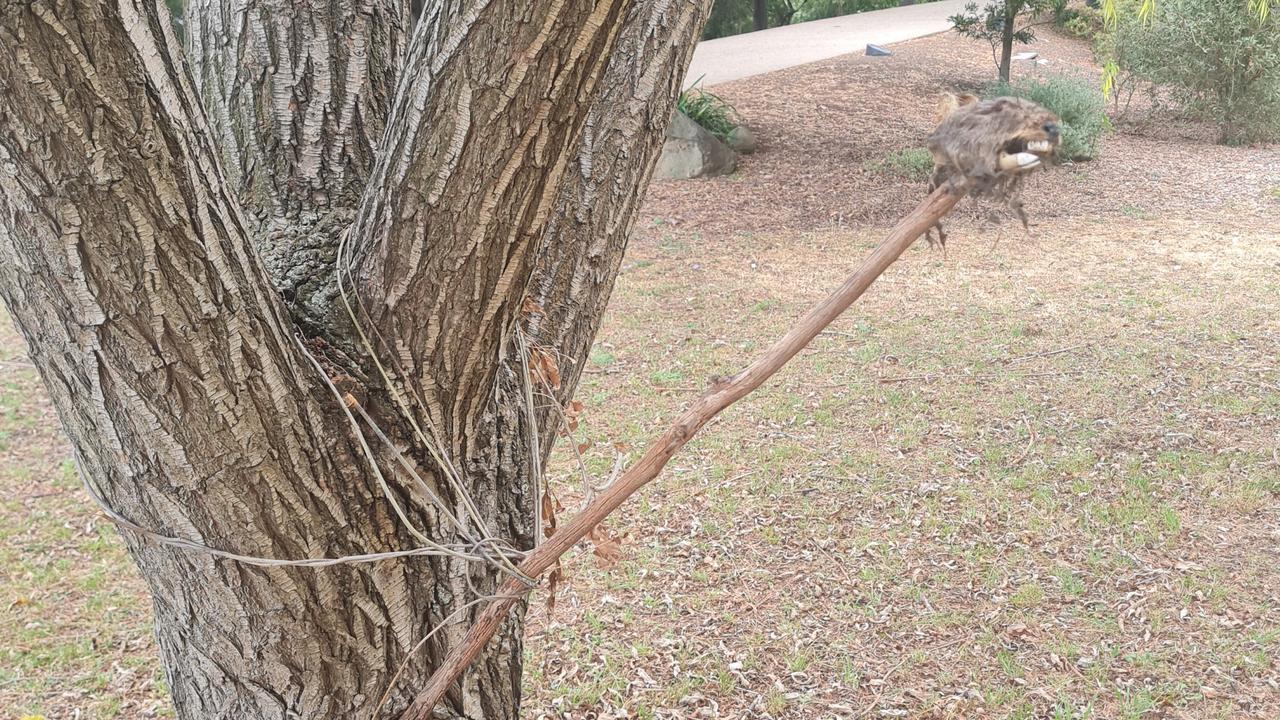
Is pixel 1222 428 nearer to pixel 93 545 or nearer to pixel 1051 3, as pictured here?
pixel 93 545

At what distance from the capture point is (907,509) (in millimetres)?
4234

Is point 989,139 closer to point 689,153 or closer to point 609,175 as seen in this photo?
point 609,175

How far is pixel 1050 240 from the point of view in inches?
311

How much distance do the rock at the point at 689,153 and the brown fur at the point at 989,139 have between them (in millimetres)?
8498

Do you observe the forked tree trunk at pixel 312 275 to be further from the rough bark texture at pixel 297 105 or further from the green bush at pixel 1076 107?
the green bush at pixel 1076 107

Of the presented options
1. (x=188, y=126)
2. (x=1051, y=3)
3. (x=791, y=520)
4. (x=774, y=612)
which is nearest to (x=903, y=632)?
(x=774, y=612)

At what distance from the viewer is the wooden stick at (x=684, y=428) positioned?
1146 millimetres

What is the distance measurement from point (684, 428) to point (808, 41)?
15.5 metres

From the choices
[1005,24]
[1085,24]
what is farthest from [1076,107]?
[1085,24]

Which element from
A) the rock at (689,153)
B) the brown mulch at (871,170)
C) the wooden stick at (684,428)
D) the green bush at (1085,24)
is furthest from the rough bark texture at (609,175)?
the green bush at (1085,24)

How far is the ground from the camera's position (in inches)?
129

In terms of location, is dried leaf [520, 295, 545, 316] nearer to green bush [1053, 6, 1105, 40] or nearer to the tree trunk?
the tree trunk

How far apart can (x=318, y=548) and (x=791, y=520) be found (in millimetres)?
3044

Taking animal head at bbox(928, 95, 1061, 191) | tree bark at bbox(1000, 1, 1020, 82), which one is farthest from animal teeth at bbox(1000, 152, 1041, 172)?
tree bark at bbox(1000, 1, 1020, 82)
